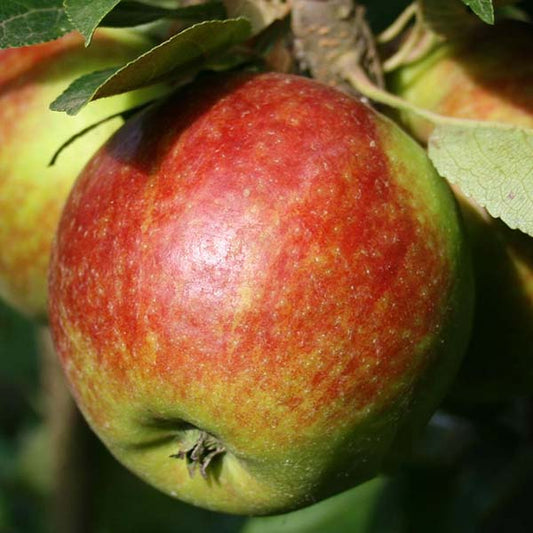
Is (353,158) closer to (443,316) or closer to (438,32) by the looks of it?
(443,316)

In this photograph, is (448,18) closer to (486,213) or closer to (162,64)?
(486,213)

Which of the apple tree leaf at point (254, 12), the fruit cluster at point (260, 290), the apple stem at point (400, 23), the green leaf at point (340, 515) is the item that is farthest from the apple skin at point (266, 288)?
the green leaf at point (340, 515)

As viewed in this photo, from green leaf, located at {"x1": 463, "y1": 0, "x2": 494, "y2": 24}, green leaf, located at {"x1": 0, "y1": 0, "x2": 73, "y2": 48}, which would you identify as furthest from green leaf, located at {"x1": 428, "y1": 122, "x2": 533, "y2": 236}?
green leaf, located at {"x1": 0, "y1": 0, "x2": 73, "y2": 48}

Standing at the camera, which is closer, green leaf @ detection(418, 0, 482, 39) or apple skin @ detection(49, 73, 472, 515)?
apple skin @ detection(49, 73, 472, 515)

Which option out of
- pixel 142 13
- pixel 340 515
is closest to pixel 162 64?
pixel 142 13

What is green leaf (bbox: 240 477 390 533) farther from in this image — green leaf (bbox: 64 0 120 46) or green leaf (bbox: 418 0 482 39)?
green leaf (bbox: 64 0 120 46)

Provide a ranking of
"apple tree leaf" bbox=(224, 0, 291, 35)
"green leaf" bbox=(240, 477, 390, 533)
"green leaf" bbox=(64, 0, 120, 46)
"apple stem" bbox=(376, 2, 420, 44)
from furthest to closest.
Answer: "green leaf" bbox=(240, 477, 390, 533), "apple stem" bbox=(376, 2, 420, 44), "apple tree leaf" bbox=(224, 0, 291, 35), "green leaf" bbox=(64, 0, 120, 46)

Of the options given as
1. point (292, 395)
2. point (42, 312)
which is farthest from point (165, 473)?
point (42, 312)
